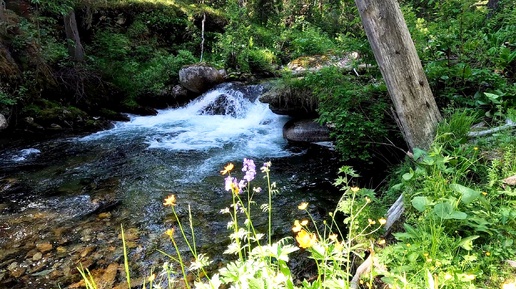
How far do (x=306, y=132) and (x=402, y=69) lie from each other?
4352mm

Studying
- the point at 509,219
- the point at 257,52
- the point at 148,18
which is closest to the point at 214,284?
the point at 509,219

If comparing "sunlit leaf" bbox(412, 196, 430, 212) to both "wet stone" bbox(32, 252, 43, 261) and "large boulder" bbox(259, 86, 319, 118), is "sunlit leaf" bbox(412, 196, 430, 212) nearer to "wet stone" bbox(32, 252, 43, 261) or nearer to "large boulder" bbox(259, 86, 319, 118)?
"wet stone" bbox(32, 252, 43, 261)

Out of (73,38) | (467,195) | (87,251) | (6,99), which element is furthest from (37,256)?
(73,38)

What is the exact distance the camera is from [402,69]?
3670 mm

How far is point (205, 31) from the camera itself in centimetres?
1753

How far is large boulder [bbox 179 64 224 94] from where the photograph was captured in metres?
12.0

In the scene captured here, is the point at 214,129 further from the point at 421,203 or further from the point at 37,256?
the point at 421,203

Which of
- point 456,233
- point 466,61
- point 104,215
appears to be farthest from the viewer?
point 104,215

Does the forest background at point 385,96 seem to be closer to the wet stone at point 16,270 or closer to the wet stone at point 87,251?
the wet stone at point 87,251

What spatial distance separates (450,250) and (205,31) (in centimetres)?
1750

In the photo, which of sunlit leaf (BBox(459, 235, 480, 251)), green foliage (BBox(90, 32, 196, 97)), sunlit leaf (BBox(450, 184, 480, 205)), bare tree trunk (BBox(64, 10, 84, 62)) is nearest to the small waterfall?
green foliage (BBox(90, 32, 196, 97))

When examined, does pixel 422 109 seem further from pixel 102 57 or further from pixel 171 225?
pixel 102 57

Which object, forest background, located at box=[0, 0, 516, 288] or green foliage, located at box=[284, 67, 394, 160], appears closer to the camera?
forest background, located at box=[0, 0, 516, 288]

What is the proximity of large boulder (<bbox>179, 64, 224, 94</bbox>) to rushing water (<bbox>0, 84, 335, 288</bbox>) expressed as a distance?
2602mm
